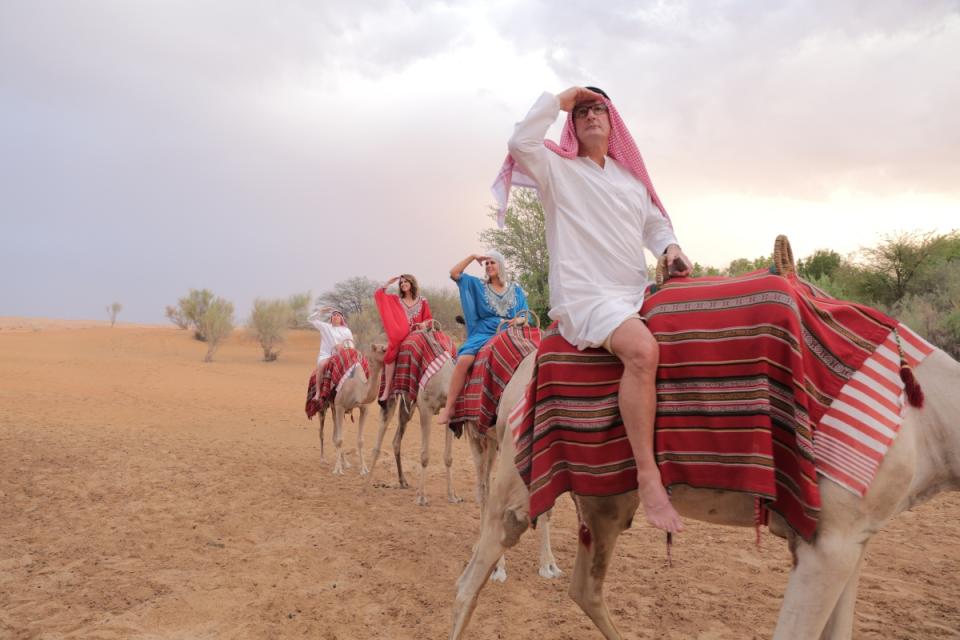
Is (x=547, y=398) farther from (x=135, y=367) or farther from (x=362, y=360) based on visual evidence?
(x=135, y=367)

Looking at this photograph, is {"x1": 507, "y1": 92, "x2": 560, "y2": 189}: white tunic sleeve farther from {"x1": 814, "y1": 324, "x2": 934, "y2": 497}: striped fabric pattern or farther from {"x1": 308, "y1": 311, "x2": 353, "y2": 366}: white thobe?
{"x1": 308, "y1": 311, "x2": 353, "y2": 366}: white thobe

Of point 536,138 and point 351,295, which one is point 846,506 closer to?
point 536,138

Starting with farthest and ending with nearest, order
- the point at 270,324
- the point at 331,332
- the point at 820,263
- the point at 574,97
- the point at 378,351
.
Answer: the point at 270,324, the point at 820,263, the point at 331,332, the point at 378,351, the point at 574,97

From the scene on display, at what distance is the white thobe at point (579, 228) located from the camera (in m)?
2.77

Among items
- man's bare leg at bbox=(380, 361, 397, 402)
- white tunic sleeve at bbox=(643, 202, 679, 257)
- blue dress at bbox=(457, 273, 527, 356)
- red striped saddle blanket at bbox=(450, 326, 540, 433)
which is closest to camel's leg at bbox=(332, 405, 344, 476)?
man's bare leg at bbox=(380, 361, 397, 402)

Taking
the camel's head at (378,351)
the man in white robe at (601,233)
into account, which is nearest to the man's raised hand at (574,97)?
the man in white robe at (601,233)

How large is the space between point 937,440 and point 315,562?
4.71 metres

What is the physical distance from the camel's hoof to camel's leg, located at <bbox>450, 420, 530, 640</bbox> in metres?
2.22

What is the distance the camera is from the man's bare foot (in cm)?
234

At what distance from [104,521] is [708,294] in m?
6.72

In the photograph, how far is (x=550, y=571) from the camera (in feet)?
17.2

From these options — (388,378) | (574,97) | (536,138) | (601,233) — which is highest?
(574,97)

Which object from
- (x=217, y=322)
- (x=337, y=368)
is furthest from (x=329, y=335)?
(x=217, y=322)

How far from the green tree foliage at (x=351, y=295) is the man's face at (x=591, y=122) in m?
36.2
